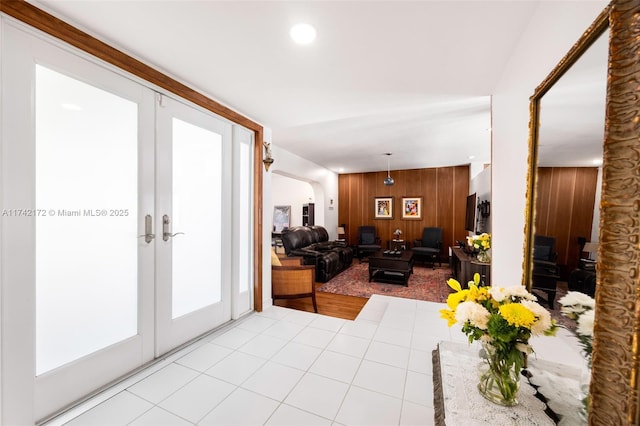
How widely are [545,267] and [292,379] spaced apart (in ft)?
5.77

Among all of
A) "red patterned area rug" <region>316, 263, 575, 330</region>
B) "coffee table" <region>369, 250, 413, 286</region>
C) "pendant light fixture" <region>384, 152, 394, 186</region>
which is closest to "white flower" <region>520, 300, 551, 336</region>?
"red patterned area rug" <region>316, 263, 575, 330</region>

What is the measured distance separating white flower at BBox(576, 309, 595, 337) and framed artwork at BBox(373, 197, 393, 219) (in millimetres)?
7077

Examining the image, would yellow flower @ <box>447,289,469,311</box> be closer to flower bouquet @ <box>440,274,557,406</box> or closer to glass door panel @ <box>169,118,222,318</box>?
flower bouquet @ <box>440,274,557,406</box>

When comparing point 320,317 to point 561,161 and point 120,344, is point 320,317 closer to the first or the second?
point 120,344

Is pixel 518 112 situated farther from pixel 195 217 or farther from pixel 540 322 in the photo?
Answer: pixel 195 217

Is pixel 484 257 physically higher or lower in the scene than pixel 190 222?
lower

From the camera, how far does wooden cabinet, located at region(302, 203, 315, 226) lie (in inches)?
349

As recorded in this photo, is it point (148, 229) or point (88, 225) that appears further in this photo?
point (148, 229)

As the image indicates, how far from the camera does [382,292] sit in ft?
15.1

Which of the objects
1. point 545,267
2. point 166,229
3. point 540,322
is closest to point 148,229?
point 166,229

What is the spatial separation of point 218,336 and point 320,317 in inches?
44.3

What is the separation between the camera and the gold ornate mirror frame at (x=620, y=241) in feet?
2.06

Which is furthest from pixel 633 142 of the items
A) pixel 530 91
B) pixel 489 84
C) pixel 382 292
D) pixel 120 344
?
pixel 382 292

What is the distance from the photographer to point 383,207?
25.9 ft
